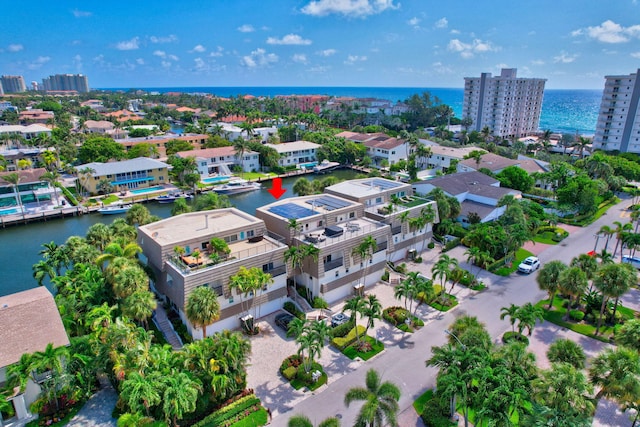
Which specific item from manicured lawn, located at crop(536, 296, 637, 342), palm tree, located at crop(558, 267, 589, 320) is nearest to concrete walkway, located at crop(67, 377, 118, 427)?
palm tree, located at crop(558, 267, 589, 320)

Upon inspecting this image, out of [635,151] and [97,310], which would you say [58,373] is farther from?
[635,151]

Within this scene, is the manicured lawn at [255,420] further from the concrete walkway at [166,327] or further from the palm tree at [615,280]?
the palm tree at [615,280]

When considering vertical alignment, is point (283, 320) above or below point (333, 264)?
below

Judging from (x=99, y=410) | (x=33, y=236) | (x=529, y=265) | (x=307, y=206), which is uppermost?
(x=307, y=206)

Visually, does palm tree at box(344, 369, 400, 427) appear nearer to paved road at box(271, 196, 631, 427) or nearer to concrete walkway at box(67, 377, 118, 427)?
paved road at box(271, 196, 631, 427)

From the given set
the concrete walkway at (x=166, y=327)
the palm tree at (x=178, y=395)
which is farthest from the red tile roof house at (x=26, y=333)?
the palm tree at (x=178, y=395)

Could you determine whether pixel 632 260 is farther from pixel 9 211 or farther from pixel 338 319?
pixel 9 211

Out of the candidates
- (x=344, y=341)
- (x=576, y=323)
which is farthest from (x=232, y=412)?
(x=576, y=323)
